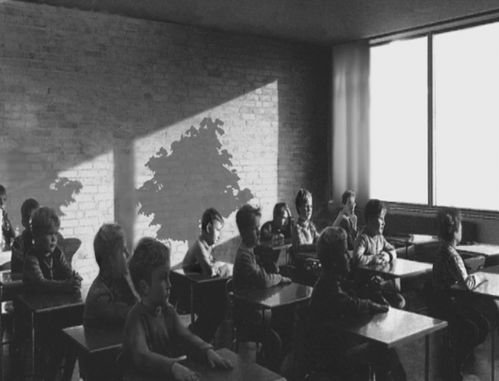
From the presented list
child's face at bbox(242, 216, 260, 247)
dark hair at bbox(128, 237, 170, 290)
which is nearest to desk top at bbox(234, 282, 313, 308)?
child's face at bbox(242, 216, 260, 247)

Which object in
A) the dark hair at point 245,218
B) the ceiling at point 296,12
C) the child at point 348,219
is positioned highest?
the ceiling at point 296,12

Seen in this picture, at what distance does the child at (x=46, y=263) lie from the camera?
144 inches

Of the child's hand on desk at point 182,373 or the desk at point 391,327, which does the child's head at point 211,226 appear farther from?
the child's hand on desk at point 182,373

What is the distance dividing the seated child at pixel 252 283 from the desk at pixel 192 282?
43 cm

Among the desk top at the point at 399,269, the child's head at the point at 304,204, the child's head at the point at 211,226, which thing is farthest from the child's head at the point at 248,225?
the child's head at the point at 304,204

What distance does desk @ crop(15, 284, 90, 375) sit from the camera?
3412mm

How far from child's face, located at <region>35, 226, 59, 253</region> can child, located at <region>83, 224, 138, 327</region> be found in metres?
0.84

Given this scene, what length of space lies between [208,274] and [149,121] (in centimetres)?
328

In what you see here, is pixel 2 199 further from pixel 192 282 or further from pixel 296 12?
pixel 296 12

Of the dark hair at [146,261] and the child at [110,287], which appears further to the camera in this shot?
the child at [110,287]

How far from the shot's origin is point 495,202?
23.1 ft

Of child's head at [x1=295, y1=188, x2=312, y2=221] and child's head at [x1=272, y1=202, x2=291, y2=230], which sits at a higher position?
child's head at [x1=295, y1=188, x2=312, y2=221]

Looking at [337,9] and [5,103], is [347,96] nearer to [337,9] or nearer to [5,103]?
[337,9]

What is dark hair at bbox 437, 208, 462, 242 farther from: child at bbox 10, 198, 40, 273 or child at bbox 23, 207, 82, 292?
child at bbox 10, 198, 40, 273
